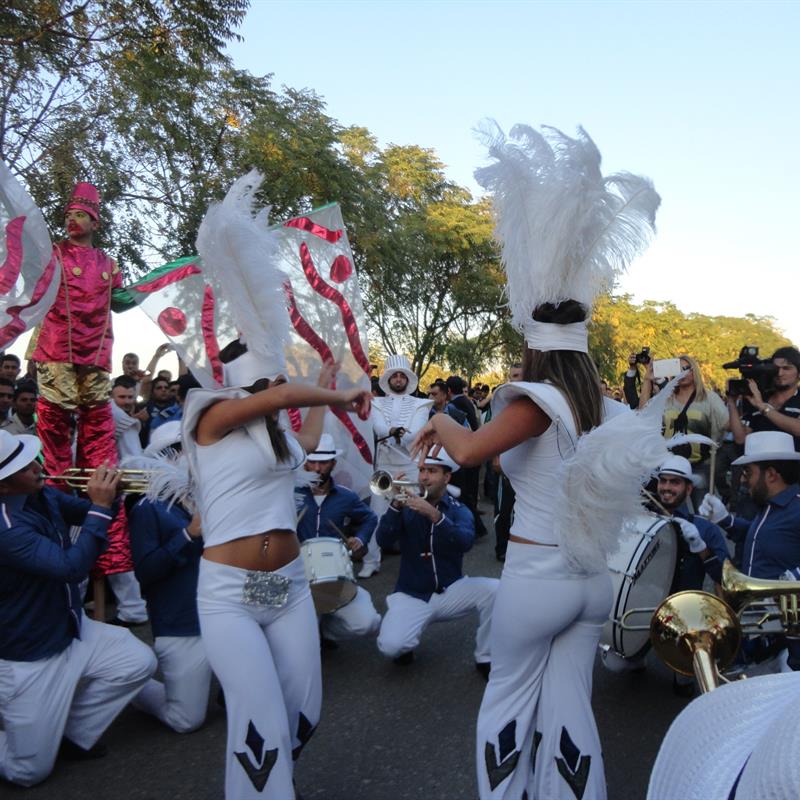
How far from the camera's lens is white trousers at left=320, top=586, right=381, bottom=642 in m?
5.36

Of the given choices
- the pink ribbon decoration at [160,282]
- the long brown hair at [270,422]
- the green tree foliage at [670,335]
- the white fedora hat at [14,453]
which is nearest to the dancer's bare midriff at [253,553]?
the long brown hair at [270,422]

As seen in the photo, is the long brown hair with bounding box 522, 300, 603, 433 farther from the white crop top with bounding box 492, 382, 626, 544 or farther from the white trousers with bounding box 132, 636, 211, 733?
the white trousers with bounding box 132, 636, 211, 733

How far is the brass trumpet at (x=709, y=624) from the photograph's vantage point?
1922mm

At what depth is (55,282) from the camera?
4988mm

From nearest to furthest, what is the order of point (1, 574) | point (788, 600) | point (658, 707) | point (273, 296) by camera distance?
point (788, 600)
point (273, 296)
point (1, 574)
point (658, 707)

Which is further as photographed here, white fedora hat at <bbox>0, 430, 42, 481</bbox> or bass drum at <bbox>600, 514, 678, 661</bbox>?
bass drum at <bbox>600, 514, 678, 661</bbox>

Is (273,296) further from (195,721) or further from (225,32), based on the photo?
(225,32)

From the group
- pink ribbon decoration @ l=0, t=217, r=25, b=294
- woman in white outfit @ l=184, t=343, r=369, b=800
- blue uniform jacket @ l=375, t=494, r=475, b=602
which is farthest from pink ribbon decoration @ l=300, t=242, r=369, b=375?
woman in white outfit @ l=184, t=343, r=369, b=800

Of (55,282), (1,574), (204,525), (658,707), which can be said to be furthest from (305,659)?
(55,282)

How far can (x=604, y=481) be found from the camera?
257cm

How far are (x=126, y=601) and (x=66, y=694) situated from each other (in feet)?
7.33

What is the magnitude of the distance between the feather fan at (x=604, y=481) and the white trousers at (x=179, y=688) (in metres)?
2.39

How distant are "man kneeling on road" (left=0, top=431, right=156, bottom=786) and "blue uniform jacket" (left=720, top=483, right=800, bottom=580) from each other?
3175 millimetres

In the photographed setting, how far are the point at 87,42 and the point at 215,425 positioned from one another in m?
9.32
